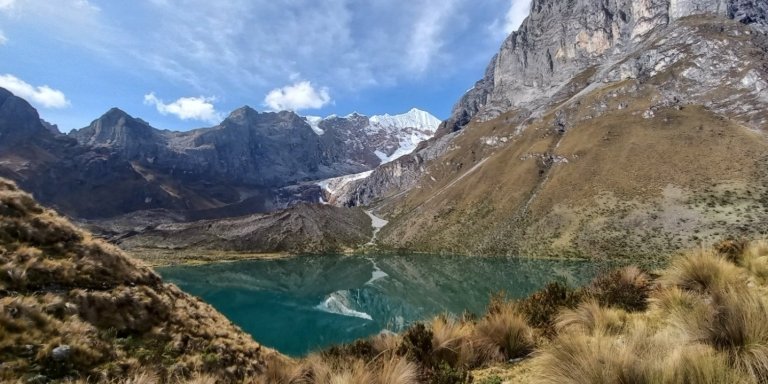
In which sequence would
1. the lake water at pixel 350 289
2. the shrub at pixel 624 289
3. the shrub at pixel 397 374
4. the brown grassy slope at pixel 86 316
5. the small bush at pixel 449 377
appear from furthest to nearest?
the lake water at pixel 350 289 → the shrub at pixel 624 289 → the brown grassy slope at pixel 86 316 → the small bush at pixel 449 377 → the shrub at pixel 397 374

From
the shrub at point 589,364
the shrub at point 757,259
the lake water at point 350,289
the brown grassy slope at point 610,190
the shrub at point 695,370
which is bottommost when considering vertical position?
the lake water at point 350,289

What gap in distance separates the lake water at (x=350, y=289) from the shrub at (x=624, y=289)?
2180 centimetres

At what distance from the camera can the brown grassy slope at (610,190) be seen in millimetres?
98375

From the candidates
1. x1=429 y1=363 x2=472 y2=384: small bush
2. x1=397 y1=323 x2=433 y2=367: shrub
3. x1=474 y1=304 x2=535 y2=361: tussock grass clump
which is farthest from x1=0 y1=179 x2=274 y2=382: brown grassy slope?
x1=474 y1=304 x2=535 y2=361: tussock grass clump

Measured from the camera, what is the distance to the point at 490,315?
32.7ft

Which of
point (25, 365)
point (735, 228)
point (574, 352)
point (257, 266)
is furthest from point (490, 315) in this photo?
point (257, 266)

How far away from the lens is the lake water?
5719cm

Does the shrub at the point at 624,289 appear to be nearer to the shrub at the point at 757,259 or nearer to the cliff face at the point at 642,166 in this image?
the shrub at the point at 757,259

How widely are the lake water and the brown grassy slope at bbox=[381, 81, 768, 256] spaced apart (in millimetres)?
15233

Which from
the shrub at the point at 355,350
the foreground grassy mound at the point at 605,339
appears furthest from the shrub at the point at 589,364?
the shrub at the point at 355,350

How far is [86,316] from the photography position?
9812mm

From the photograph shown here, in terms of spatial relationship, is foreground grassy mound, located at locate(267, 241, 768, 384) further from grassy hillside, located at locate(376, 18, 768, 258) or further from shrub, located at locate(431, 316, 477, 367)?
grassy hillside, located at locate(376, 18, 768, 258)

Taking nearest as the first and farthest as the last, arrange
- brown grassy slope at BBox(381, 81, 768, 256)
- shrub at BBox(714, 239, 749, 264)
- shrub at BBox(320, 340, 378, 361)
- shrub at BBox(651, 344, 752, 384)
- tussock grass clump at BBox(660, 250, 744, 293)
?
shrub at BBox(651, 344, 752, 384)
shrub at BBox(320, 340, 378, 361)
tussock grass clump at BBox(660, 250, 744, 293)
shrub at BBox(714, 239, 749, 264)
brown grassy slope at BBox(381, 81, 768, 256)

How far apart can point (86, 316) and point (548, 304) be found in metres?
11.5
